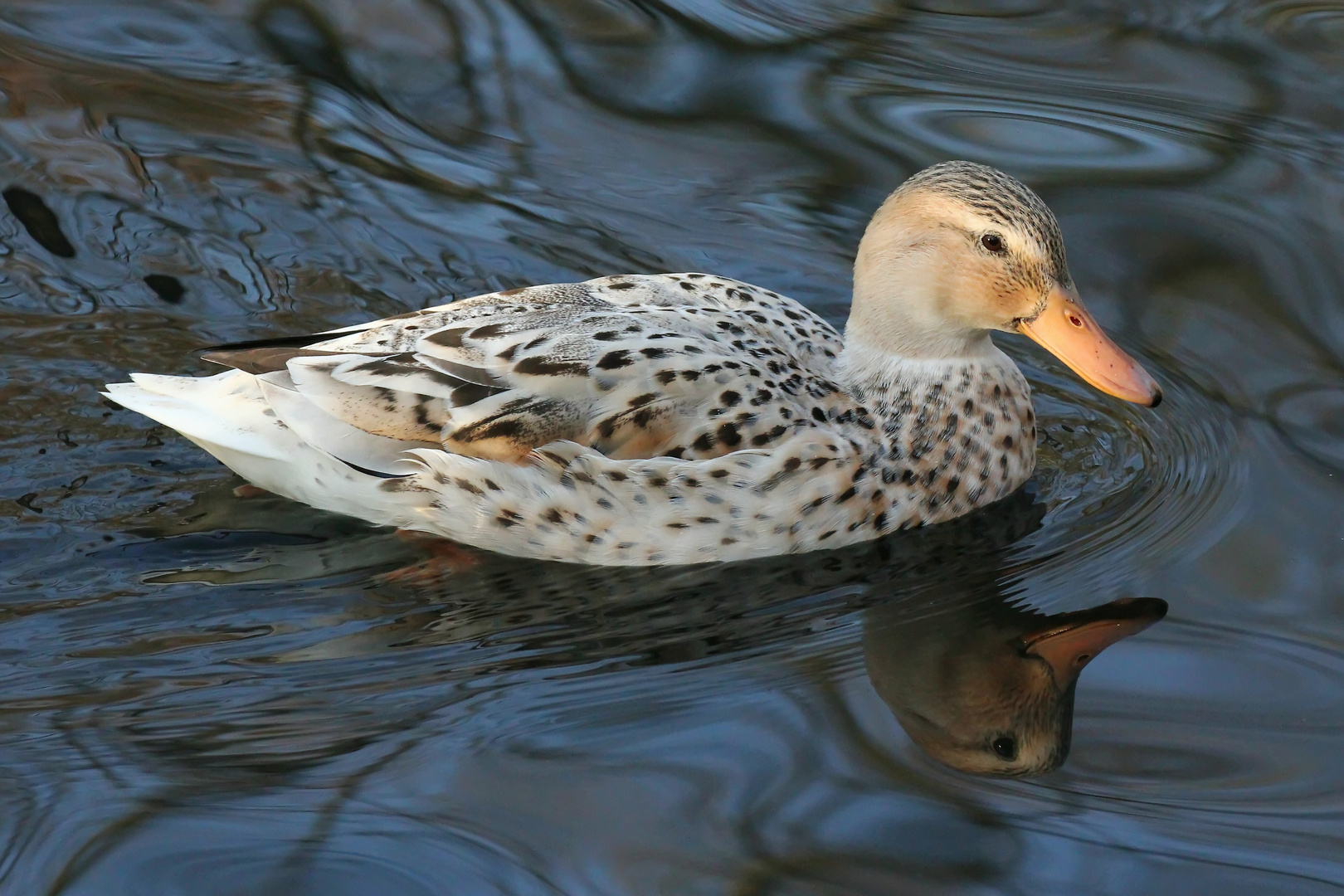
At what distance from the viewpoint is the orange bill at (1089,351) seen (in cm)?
600

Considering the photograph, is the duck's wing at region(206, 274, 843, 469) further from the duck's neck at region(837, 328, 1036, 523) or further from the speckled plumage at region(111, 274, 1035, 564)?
the duck's neck at region(837, 328, 1036, 523)

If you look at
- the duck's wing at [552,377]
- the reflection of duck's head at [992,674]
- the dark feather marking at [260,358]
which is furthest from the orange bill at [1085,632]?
the dark feather marking at [260,358]

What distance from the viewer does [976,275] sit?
598 cm

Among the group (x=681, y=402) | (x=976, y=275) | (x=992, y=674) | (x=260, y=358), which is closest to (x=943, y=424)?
(x=976, y=275)

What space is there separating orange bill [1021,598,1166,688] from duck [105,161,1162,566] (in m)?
0.77

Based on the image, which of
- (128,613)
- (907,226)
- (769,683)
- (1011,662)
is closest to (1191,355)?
(907,226)

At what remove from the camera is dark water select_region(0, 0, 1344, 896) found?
4.51 metres

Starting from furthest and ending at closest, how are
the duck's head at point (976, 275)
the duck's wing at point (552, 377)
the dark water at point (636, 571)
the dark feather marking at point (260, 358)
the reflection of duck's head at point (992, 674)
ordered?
the dark feather marking at point (260, 358)
the duck's head at point (976, 275)
the duck's wing at point (552, 377)
the reflection of duck's head at point (992, 674)
the dark water at point (636, 571)

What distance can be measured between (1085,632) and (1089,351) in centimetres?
113

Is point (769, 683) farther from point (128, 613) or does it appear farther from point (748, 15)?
point (748, 15)

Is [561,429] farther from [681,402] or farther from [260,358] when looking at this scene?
[260,358]

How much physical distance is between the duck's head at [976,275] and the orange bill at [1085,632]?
842mm

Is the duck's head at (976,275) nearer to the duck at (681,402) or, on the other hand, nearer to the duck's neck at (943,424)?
the duck at (681,402)

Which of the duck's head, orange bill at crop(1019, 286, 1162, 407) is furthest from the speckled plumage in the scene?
orange bill at crop(1019, 286, 1162, 407)
